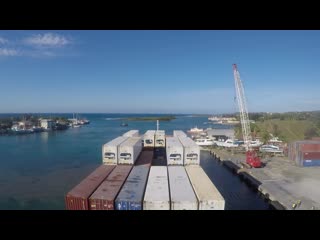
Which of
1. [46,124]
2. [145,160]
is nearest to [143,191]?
[145,160]

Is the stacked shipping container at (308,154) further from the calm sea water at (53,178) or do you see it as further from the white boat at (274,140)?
the white boat at (274,140)

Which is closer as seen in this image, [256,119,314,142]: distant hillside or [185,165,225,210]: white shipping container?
[185,165,225,210]: white shipping container

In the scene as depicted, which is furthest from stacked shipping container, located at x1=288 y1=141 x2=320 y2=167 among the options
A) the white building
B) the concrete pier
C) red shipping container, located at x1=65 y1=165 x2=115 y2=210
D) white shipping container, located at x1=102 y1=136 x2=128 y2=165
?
the white building

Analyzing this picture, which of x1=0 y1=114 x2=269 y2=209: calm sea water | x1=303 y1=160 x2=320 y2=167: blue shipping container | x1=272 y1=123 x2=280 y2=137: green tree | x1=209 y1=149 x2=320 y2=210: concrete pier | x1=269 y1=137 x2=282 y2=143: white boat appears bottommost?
x1=0 y1=114 x2=269 y2=209: calm sea water

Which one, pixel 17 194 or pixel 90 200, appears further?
pixel 17 194

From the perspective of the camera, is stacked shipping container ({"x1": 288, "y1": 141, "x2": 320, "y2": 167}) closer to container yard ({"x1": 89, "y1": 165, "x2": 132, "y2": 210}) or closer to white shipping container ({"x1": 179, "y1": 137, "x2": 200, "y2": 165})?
white shipping container ({"x1": 179, "y1": 137, "x2": 200, "y2": 165})
